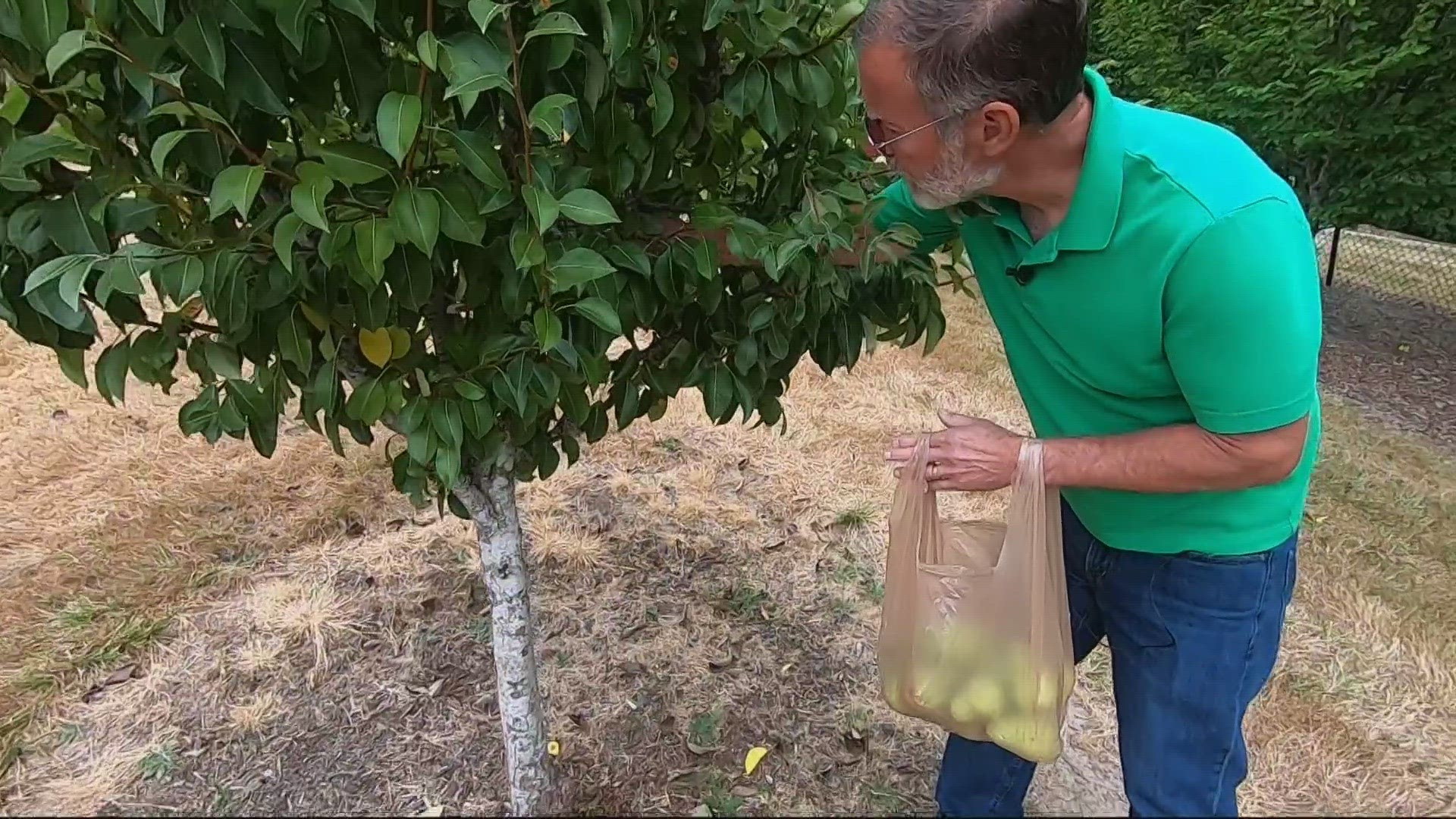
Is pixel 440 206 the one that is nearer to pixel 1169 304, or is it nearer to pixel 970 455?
pixel 970 455

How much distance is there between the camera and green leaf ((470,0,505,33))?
1.12 meters

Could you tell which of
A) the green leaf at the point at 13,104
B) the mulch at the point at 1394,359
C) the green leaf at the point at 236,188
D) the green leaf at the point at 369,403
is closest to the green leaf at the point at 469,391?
the green leaf at the point at 369,403

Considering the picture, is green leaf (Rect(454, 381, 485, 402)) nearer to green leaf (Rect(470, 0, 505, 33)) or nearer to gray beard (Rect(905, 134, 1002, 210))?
green leaf (Rect(470, 0, 505, 33))

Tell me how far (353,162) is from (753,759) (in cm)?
200

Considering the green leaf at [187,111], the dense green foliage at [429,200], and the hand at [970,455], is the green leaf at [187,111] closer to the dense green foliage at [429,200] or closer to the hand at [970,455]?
the dense green foliage at [429,200]

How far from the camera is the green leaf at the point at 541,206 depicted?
51.3 inches

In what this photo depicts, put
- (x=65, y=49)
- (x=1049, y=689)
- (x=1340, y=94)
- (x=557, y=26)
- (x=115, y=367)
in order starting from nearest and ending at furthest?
1. (x=65, y=49)
2. (x=557, y=26)
3. (x=115, y=367)
4. (x=1049, y=689)
5. (x=1340, y=94)

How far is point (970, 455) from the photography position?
68.3 inches

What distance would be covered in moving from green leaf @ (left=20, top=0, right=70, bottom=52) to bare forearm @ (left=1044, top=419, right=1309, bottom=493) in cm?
150

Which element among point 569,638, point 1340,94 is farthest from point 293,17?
point 1340,94

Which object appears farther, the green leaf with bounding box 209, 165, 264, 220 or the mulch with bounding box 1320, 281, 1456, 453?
the mulch with bounding box 1320, 281, 1456, 453

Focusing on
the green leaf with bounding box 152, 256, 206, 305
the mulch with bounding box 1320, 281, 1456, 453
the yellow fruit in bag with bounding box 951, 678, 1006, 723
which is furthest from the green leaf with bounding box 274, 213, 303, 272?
the mulch with bounding box 1320, 281, 1456, 453

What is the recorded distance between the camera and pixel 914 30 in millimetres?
1484

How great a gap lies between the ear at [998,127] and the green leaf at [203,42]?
104 centimetres
